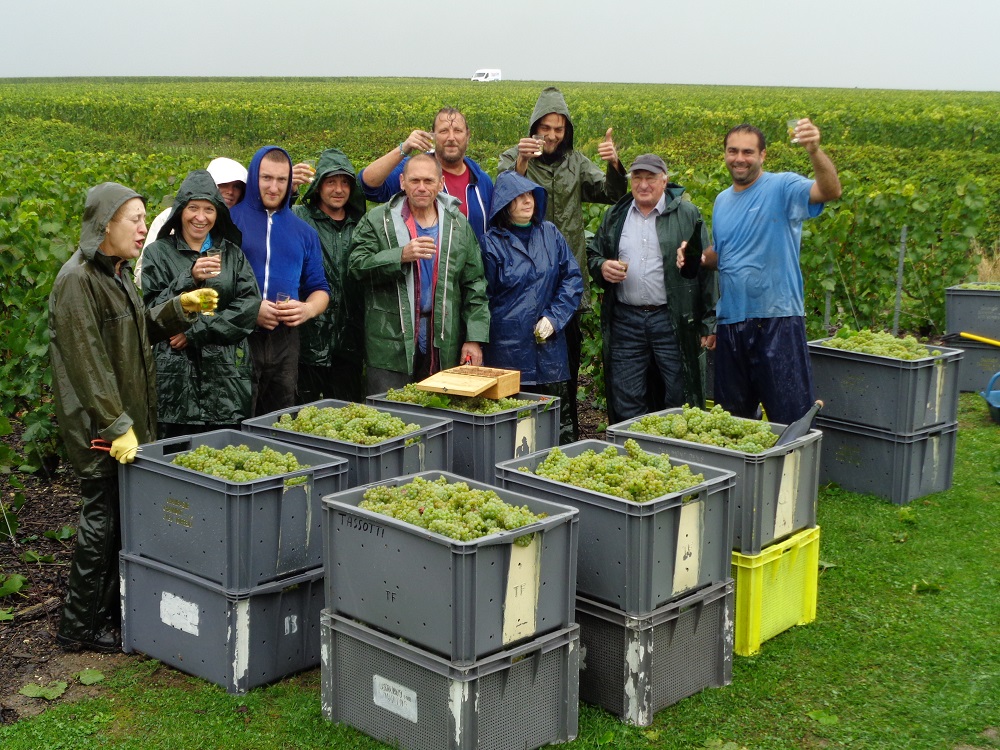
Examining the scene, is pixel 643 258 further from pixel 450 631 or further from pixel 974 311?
pixel 974 311

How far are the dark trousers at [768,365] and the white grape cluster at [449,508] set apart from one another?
109 inches

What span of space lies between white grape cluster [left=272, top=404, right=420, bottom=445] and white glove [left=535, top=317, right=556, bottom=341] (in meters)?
1.33

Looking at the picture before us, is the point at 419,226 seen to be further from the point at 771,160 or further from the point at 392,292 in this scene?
the point at 771,160

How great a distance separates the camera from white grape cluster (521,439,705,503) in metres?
4.21

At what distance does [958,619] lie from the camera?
5352mm

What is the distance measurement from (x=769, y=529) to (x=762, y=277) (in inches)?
77.6

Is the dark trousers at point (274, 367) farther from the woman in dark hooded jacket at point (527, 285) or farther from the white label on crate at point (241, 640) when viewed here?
the white label on crate at point (241, 640)

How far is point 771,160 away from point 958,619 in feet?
104

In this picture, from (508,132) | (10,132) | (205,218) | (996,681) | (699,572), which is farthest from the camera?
(508,132)

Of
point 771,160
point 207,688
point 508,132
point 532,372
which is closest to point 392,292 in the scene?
point 532,372

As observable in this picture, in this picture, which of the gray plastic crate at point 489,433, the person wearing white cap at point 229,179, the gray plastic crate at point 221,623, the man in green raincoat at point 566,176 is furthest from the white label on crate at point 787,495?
the person wearing white cap at point 229,179

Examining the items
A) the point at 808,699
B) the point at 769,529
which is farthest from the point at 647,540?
the point at 808,699

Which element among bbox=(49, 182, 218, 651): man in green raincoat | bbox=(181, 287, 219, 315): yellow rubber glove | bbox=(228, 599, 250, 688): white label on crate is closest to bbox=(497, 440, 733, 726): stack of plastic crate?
bbox=(228, 599, 250, 688): white label on crate

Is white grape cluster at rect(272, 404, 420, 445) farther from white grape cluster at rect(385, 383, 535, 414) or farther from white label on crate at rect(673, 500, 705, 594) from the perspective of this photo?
white label on crate at rect(673, 500, 705, 594)
